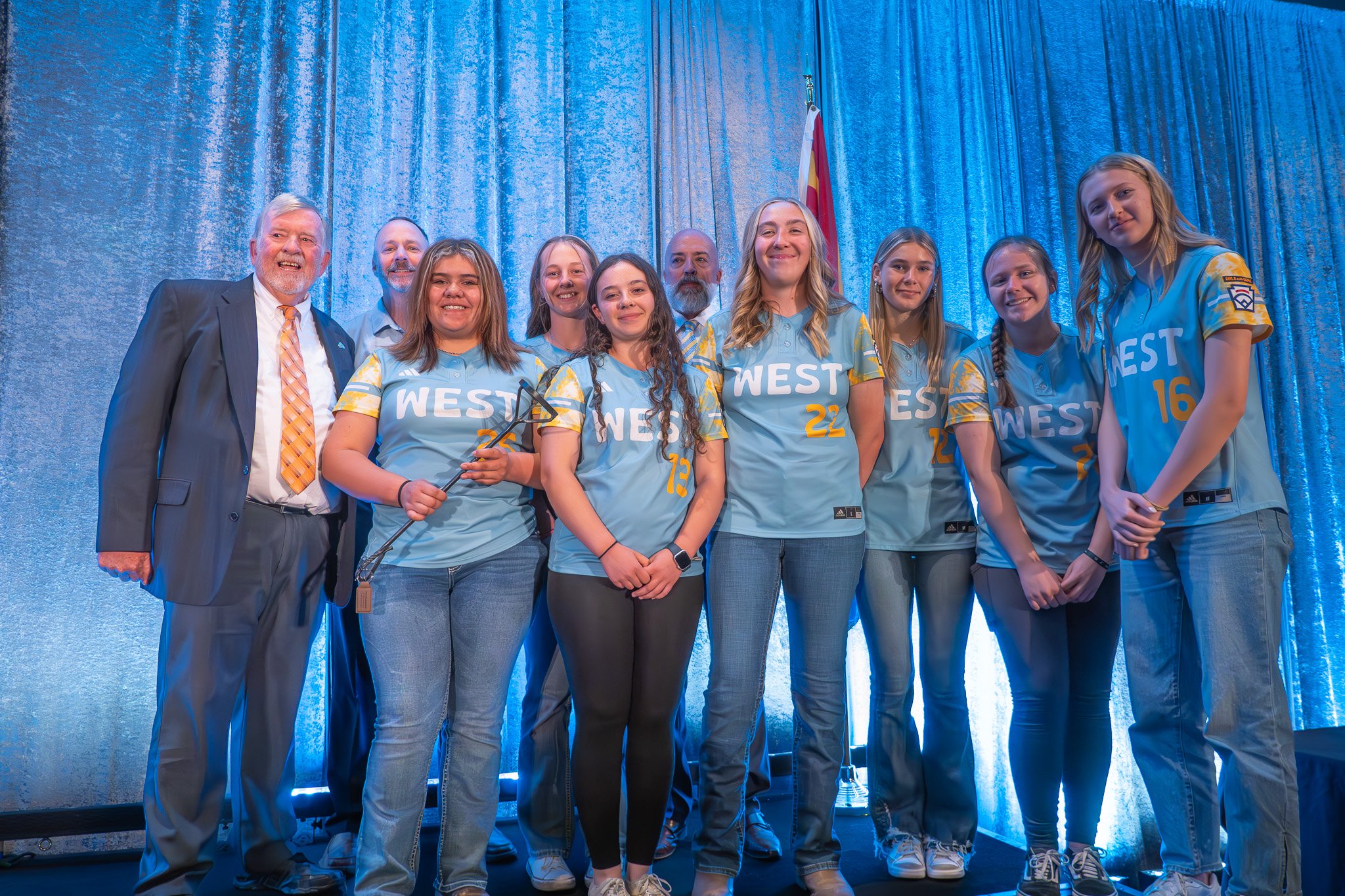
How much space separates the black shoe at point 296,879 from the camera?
6.69ft

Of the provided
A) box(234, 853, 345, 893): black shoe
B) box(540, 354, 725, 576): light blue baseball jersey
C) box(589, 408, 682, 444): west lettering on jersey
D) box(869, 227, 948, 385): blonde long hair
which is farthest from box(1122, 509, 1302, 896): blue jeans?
box(234, 853, 345, 893): black shoe

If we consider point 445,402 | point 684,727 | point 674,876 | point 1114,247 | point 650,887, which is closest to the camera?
point 650,887

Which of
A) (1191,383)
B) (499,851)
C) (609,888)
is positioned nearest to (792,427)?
(1191,383)

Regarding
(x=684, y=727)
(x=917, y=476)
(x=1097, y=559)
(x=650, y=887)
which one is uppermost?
(x=917, y=476)

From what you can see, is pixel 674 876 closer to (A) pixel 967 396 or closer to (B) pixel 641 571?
(B) pixel 641 571

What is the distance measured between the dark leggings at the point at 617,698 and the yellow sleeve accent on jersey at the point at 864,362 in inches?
26.7

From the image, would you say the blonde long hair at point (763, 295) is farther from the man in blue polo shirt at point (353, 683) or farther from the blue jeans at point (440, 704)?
the man in blue polo shirt at point (353, 683)

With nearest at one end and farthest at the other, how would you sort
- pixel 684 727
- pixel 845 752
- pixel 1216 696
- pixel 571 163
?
1. pixel 1216 696
2. pixel 684 727
3. pixel 845 752
4. pixel 571 163

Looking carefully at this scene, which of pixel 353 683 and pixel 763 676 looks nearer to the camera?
pixel 763 676

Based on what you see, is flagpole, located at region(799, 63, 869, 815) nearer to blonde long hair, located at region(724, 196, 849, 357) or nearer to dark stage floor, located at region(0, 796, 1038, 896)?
dark stage floor, located at region(0, 796, 1038, 896)

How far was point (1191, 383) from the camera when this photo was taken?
1822 mm

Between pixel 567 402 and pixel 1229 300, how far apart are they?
4.61 feet

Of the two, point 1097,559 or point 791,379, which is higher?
point 791,379

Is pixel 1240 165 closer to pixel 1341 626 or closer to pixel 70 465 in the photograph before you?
pixel 1341 626
